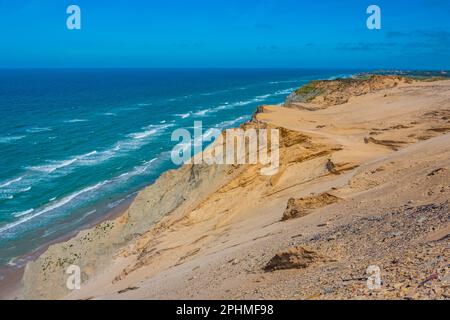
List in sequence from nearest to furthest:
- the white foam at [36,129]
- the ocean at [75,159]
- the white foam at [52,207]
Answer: the white foam at [52,207], the ocean at [75,159], the white foam at [36,129]

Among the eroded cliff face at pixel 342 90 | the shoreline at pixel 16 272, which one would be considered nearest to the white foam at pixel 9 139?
the shoreline at pixel 16 272

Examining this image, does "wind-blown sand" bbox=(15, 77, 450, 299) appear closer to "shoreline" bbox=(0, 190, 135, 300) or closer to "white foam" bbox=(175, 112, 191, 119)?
"shoreline" bbox=(0, 190, 135, 300)

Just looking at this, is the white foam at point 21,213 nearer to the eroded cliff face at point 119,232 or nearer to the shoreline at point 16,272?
the shoreline at point 16,272

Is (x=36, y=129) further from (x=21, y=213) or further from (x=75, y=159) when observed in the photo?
(x=21, y=213)

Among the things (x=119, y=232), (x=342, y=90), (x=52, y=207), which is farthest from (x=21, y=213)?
(x=342, y=90)

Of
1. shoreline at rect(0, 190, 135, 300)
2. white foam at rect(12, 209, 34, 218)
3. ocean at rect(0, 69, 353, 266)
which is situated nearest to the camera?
shoreline at rect(0, 190, 135, 300)

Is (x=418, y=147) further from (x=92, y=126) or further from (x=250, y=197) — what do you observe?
(x=92, y=126)

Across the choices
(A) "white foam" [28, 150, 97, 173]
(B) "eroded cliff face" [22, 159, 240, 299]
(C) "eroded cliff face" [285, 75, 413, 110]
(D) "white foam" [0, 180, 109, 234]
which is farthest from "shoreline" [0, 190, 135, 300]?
(C) "eroded cliff face" [285, 75, 413, 110]
